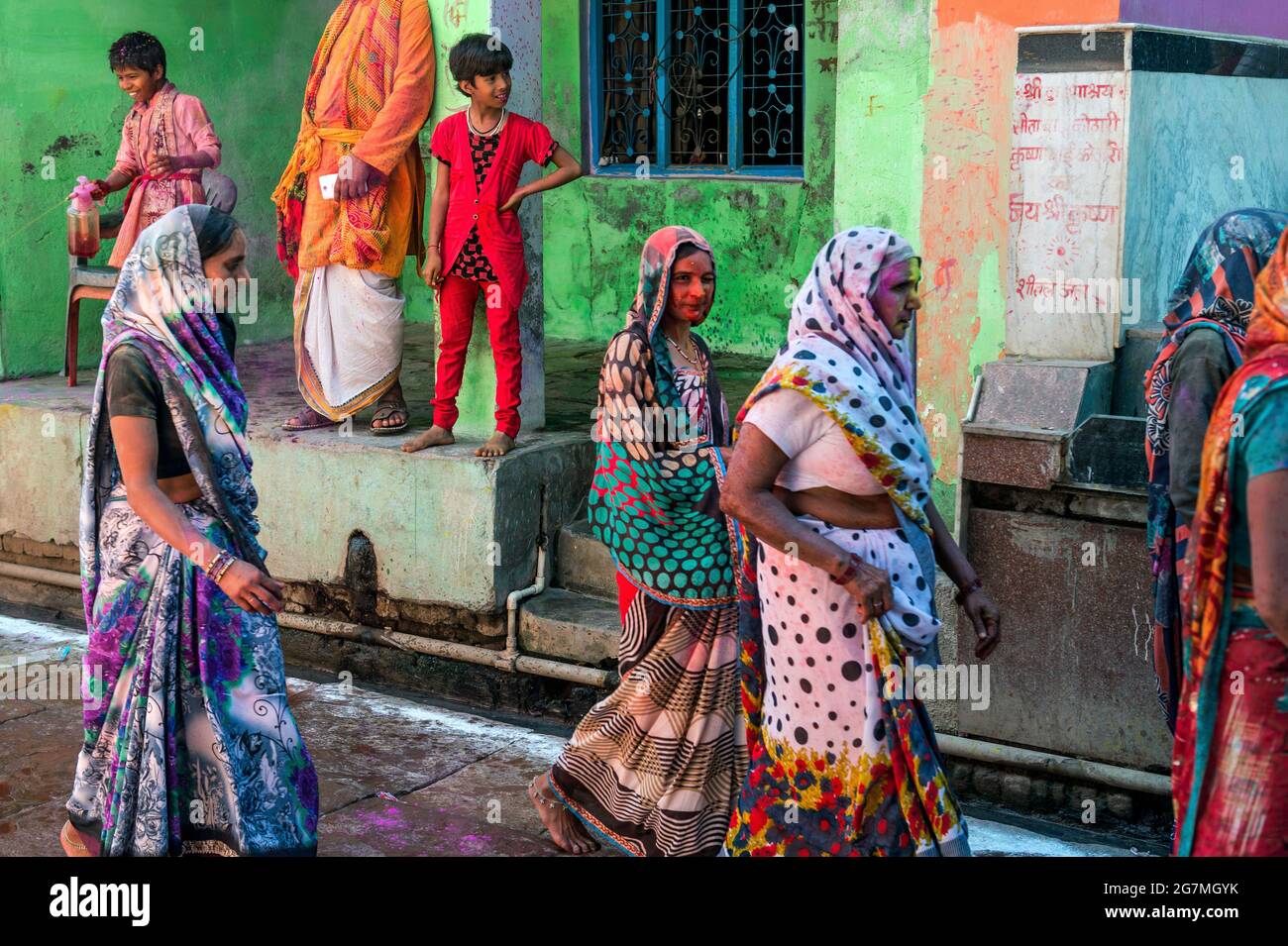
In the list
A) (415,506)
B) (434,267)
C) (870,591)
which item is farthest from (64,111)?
(870,591)

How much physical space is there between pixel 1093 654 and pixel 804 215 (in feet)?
14.8

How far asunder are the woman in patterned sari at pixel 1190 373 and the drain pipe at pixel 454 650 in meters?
2.34

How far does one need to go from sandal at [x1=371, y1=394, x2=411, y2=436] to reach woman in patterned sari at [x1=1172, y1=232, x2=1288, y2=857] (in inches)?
175

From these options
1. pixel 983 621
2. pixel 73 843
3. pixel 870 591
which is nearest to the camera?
pixel 870 591

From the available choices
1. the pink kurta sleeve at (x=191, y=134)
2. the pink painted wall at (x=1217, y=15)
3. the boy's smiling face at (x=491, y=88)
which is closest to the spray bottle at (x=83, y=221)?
the pink kurta sleeve at (x=191, y=134)

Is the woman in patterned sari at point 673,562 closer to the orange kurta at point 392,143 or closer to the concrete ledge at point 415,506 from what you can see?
the concrete ledge at point 415,506

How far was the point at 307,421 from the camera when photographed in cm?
730

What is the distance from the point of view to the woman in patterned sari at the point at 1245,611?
10.1 ft

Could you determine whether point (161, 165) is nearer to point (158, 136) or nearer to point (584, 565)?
point (158, 136)

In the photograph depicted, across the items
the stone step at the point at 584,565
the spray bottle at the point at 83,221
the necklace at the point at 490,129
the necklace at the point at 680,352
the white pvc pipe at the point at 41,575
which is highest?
the necklace at the point at 490,129

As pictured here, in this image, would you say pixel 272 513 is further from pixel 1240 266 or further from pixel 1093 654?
pixel 1240 266

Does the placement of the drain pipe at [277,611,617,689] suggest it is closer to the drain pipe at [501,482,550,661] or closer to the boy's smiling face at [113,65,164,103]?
the drain pipe at [501,482,550,661]

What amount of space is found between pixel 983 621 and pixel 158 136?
5597 millimetres

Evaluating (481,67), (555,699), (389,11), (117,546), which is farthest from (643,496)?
(389,11)
